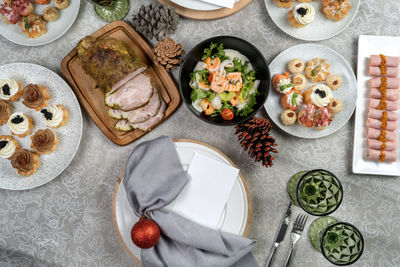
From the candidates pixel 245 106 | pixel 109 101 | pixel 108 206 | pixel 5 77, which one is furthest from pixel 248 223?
pixel 5 77

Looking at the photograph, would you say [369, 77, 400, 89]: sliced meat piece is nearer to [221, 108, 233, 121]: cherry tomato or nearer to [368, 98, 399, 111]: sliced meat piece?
[368, 98, 399, 111]: sliced meat piece

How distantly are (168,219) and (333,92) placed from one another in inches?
31.8

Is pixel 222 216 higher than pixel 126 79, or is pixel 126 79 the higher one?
pixel 126 79

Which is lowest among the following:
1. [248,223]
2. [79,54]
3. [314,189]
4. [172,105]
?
[248,223]

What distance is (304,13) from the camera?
1.20 meters

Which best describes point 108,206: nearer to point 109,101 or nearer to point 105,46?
point 109,101

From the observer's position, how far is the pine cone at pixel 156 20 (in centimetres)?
117

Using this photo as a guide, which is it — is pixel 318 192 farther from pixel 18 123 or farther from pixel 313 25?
pixel 18 123

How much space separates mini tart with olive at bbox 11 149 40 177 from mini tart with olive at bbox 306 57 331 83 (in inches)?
44.6

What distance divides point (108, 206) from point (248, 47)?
0.85m

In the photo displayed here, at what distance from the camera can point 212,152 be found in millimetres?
1214

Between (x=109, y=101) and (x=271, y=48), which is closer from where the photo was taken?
(x=109, y=101)

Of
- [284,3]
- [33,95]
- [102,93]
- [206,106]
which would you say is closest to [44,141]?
[33,95]

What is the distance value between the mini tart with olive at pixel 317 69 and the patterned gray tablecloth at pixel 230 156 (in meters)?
0.12
